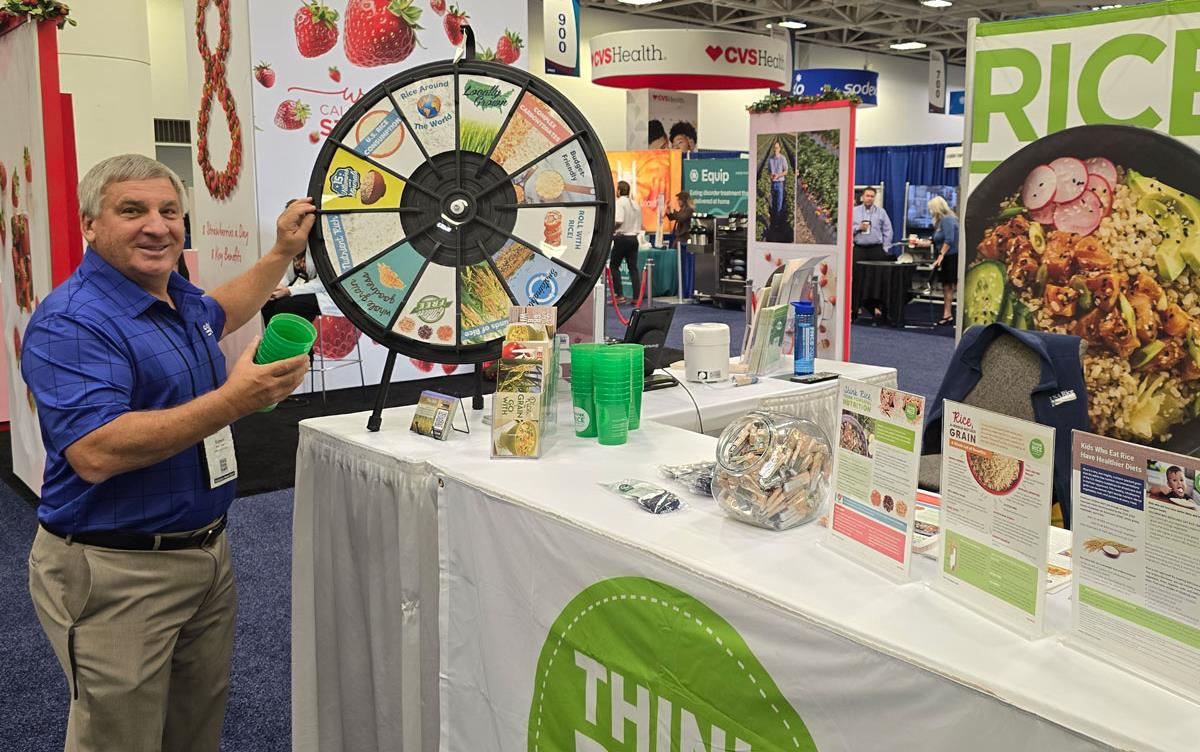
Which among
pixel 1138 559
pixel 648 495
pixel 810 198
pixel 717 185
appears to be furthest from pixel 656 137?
pixel 1138 559

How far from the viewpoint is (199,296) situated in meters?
2.05

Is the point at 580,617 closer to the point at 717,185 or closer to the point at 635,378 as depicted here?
the point at 635,378

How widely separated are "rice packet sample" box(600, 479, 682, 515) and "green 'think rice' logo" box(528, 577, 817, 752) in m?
0.16

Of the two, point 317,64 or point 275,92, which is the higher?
point 317,64

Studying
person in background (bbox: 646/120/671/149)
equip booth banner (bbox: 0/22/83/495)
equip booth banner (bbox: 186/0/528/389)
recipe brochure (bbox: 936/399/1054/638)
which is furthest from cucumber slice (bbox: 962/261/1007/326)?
person in background (bbox: 646/120/671/149)

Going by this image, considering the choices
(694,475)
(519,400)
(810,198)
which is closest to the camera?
(694,475)

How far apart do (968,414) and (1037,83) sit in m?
2.98

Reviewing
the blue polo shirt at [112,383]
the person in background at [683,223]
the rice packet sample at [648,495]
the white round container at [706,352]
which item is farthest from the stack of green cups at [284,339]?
the person in background at [683,223]

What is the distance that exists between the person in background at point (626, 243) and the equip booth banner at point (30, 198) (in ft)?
25.6

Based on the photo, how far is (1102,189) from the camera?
363 cm

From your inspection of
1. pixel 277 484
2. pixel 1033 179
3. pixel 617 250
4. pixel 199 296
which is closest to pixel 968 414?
pixel 199 296

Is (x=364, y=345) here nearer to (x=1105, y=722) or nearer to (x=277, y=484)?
(x=277, y=484)

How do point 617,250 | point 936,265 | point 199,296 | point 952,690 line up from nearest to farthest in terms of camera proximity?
point 952,690 → point 199,296 → point 936,265 → point 617,250

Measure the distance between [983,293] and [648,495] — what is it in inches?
109
